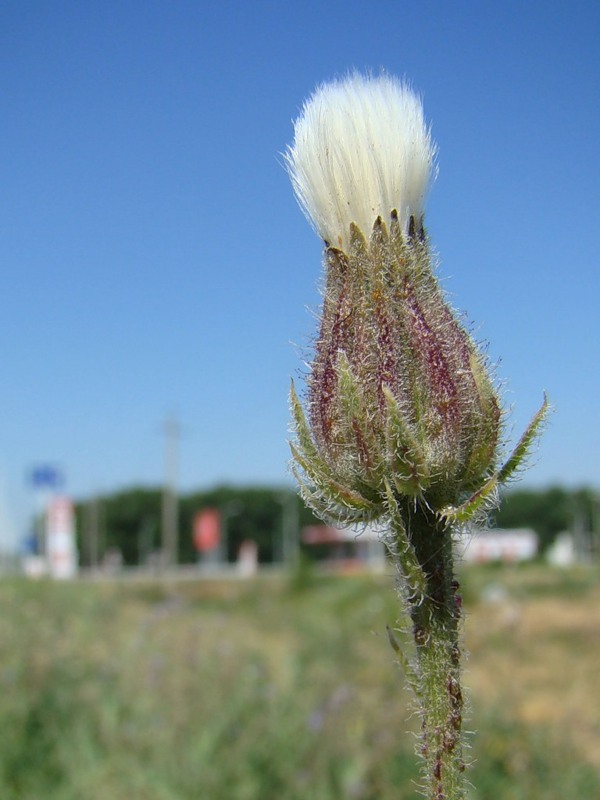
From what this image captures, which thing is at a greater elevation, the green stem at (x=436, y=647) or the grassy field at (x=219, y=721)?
the green stem at (x=436, y=647)

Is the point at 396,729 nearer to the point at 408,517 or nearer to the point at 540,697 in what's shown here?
the point at 408,517

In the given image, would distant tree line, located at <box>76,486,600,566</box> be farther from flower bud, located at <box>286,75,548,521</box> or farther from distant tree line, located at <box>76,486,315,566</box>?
flower bud, located at <box>286,75,548,521</box>

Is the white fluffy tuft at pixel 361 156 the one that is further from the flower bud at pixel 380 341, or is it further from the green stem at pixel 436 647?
the green stem at pixel 436 647

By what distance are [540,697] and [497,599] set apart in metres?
2.48

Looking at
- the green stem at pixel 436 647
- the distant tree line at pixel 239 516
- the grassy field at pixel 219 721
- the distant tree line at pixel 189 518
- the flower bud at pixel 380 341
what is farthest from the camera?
the distant tree line at pixel 189 518

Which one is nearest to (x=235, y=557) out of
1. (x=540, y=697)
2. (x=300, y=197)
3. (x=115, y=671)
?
(x=540, y=697)

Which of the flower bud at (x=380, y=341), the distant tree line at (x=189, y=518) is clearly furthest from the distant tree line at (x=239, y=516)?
the flower bud at (x=380, y=341)

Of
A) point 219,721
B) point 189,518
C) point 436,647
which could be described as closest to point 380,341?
point 436,647

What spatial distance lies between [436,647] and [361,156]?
648 mm

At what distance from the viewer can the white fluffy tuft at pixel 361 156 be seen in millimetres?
1194

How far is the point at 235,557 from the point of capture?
75688 millimetres

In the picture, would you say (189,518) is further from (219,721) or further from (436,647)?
(436,647)

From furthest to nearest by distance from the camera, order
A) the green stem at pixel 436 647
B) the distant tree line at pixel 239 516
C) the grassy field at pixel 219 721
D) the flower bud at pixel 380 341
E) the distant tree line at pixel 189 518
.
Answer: the distant tree line at pixel 189 518 < the distant tree line at pixel 239 516 < the grassy field at pixel 219 721 < the flower bud at pixel 380 341 < the green stem at pixel 436 647

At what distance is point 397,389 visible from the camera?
116 cm
